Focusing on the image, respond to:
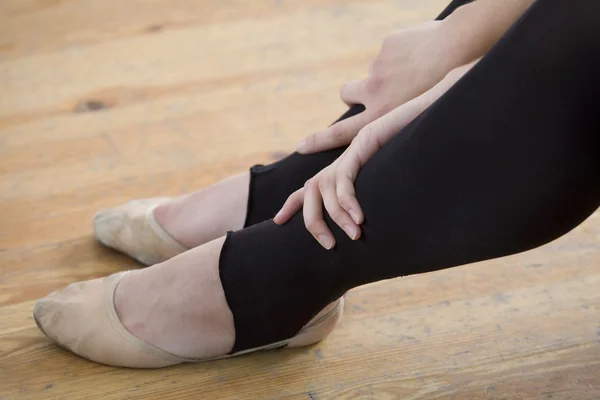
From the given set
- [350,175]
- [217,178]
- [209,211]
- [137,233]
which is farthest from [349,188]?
[217,178]

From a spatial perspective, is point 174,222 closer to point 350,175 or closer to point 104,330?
point 104,330

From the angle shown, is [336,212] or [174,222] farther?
[174,222]

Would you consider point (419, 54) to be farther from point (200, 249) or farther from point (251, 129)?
point (251, 129)

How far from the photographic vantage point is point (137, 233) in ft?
3.85

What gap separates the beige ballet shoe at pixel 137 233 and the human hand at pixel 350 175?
0.36m

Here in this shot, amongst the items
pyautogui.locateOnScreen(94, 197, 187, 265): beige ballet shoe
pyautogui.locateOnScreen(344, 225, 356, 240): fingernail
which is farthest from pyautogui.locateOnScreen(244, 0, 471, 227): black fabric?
pyautogui.locateOnScreen(344, 225, 356, 240): fingernail

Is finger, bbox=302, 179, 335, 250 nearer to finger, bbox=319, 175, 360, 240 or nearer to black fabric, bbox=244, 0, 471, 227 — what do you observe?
finger, bbox=319, 175, 360, 240

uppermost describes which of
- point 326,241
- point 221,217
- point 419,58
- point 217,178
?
point 419,58

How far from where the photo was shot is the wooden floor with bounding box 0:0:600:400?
987 millimetres

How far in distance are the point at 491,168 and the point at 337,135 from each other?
1.14 ft

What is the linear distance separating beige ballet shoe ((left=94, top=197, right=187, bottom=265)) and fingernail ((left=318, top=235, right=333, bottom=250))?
0.37 meters

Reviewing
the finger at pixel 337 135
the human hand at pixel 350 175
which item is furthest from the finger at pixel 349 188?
the finger at pixel 337 135

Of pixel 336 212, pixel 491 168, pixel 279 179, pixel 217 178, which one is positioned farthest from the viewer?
pixel 217 178

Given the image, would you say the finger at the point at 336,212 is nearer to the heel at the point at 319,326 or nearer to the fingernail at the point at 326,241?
the fingernail at the point at 326,241
